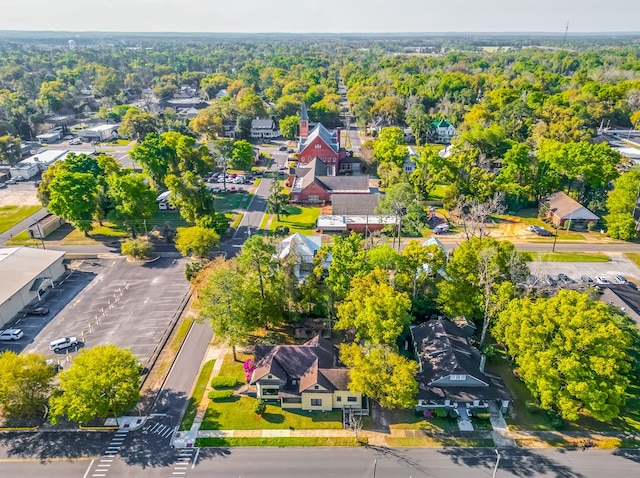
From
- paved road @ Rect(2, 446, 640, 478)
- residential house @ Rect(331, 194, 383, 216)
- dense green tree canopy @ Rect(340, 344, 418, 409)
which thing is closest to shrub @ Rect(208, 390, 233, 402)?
paved road @ Rect(2, 446, 640, 478)

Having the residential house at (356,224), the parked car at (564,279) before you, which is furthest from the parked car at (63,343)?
the parked car at (564,279)

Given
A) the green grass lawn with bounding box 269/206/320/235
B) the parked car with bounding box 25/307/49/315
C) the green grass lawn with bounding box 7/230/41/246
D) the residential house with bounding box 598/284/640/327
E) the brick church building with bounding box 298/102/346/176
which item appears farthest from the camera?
the brick church building with bounding box 298/102/346/176

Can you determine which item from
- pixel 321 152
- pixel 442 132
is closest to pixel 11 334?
pixel 321 152

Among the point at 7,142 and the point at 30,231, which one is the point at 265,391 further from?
the point at 7,142

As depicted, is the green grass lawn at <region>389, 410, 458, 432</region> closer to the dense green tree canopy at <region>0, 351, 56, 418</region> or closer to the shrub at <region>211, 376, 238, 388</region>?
the shrub at <region>211, 376, 238, 388</region>

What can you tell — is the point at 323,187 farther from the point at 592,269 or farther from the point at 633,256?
the point at 633,256

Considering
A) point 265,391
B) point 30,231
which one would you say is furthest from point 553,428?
point 30,231
